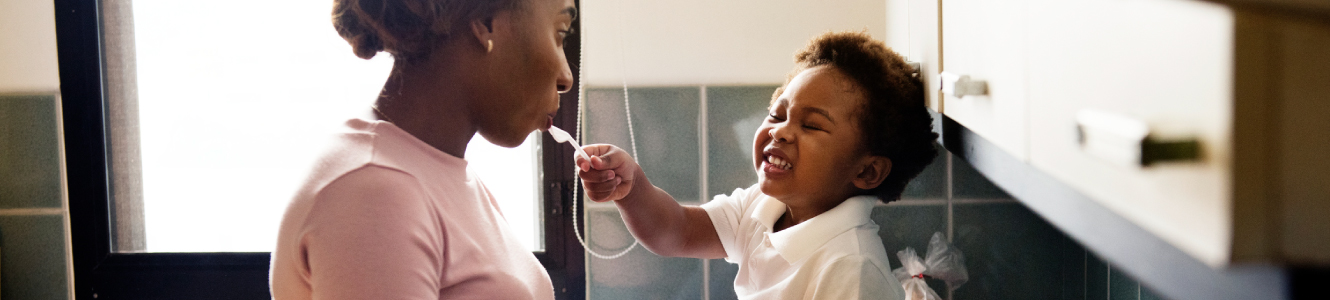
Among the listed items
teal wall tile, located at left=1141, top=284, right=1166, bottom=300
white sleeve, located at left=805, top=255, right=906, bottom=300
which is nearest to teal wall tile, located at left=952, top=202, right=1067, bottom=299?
teal wall tile, located at left=1141, top=284, right=1166, bottom=300

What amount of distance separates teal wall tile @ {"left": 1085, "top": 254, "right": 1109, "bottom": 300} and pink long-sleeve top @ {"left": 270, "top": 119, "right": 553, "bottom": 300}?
936 millimetres

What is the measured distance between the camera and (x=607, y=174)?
108 cm

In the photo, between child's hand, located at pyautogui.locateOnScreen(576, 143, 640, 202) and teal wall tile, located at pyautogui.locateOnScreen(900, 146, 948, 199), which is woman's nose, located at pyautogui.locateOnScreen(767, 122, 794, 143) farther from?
teal wall tile, located at pyautogui.locateOnScreen(900, 146, 948, 199)

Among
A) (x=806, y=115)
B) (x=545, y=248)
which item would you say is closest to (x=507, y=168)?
(x=545, y=248)

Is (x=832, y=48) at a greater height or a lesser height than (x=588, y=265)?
greater

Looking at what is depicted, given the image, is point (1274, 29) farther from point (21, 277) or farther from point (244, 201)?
point (21, 277)

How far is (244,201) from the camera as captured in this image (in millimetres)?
1479

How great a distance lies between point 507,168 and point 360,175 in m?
0.85

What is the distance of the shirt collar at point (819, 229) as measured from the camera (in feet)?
3.22

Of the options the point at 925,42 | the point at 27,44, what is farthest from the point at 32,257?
the point at 925,42

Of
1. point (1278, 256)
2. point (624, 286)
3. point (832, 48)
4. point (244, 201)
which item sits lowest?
point (624, 286)

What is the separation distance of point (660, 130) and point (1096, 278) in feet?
2.28

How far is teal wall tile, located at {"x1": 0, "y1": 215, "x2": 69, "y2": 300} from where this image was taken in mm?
1420

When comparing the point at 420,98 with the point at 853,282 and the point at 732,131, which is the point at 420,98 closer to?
the point at 853,282
